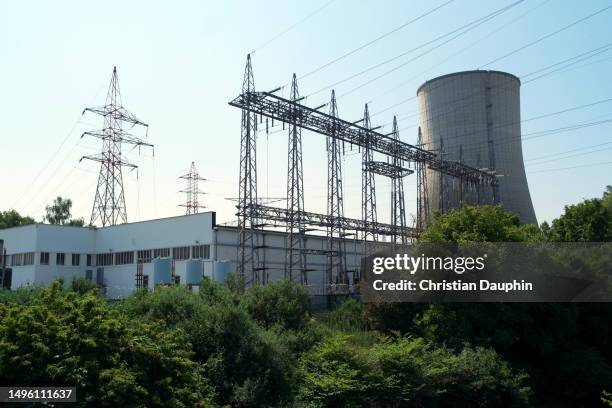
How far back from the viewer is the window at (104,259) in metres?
45.6

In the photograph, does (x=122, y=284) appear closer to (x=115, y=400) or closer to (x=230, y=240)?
(x=230, y=240)

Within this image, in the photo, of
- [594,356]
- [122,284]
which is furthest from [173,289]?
[122,284]

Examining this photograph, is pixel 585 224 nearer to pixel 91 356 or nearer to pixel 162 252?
pixel 162 252

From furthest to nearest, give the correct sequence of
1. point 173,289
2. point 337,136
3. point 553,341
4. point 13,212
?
point 13,212 → point 337,136 → point 553,341 → point 173,289

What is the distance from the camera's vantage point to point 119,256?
4475 centimetres

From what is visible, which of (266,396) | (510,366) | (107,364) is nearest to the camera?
(107,364)

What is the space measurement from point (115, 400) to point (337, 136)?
2740cm

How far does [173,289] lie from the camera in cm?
1923

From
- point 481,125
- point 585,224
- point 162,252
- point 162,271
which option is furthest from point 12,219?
point 585,224

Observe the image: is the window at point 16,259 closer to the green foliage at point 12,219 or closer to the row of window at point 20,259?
the row of window at point 20,259

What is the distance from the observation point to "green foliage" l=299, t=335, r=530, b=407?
57.1ft

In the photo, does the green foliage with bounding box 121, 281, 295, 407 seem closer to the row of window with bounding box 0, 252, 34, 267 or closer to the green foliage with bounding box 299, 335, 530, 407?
the green foliage with bounding box 299, 335, 530, 407

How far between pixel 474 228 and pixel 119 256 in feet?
100

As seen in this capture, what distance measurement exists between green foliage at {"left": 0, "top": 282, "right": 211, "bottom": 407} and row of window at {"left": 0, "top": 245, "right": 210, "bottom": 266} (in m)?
24.1
